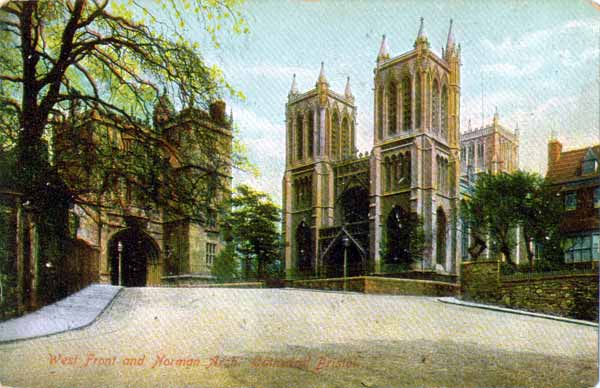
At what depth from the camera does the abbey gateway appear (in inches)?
182

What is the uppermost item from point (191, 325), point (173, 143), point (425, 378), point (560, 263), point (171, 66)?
point (171, 66)

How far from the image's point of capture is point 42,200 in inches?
166

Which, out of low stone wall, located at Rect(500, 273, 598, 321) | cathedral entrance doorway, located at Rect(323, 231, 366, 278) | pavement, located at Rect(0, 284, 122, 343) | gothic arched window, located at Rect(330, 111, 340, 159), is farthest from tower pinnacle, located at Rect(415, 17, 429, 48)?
pavement, located at Rect(0, 284, 122, 343)

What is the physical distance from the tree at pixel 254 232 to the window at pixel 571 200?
8.53 feet

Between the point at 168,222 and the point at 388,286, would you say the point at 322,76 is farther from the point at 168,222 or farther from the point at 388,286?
the point at 388,286

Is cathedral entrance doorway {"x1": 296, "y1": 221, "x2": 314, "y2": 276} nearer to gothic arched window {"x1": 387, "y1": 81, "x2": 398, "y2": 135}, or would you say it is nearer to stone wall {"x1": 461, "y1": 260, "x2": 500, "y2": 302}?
gothic arched window {"x1": 387, "y1": 81, "x2": 398, "y2": 135}

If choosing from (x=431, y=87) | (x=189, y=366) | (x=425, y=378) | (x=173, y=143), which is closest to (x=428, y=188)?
(x=431, y=87)

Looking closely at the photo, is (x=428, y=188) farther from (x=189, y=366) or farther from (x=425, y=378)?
(x=189, y=366)

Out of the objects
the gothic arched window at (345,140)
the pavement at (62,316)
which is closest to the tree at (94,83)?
the pavement at (62,316)

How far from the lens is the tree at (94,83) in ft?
13.5

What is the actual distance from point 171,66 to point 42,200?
1.57m

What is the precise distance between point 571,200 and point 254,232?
9.34 feet

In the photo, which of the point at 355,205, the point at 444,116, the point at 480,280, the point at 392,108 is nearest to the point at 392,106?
the point at 392,108

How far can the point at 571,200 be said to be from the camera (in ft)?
14.6
